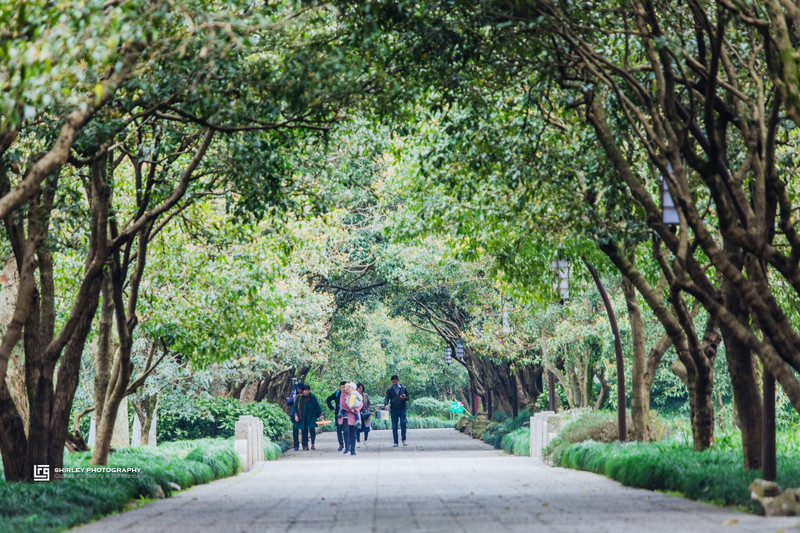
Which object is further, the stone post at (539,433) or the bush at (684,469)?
the stone post at (539,433)

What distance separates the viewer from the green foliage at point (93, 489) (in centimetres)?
866

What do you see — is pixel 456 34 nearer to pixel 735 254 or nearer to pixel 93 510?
pixel 735 254

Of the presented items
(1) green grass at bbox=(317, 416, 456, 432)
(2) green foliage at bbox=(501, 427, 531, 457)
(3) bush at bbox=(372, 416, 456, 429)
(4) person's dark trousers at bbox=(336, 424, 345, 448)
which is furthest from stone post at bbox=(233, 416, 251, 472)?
(3) bush at bbox=(372, 416, 456, 429)

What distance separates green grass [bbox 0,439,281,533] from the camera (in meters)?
8.69

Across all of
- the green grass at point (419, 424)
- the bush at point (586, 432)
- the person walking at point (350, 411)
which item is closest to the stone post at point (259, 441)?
the person walking at point (350, 411)

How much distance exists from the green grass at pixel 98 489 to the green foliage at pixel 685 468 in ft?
20.0

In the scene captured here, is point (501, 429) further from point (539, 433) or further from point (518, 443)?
point (539, 433)

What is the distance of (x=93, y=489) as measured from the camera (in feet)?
34.1

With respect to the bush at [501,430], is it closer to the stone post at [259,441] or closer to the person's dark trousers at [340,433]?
the person's dark trousers at [340,433]

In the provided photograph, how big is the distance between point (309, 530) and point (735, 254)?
6.43m

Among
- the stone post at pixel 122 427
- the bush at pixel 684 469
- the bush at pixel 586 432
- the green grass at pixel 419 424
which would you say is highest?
the stone post at pixel 122 427

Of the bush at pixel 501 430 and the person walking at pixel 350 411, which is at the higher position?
the person walking at pixel 350 411

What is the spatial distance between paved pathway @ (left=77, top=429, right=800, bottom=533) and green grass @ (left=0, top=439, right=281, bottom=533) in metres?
0.23

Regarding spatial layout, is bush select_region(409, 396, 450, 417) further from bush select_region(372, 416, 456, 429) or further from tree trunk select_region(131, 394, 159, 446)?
tree trunk select_region(131, 394, 159, 446)
